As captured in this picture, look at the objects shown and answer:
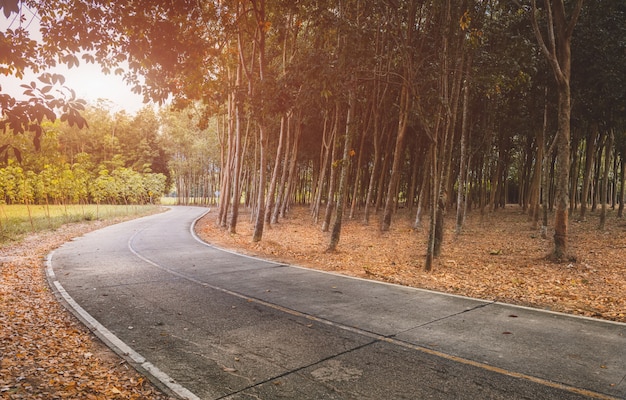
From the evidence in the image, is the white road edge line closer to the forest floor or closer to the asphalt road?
the asphalt road

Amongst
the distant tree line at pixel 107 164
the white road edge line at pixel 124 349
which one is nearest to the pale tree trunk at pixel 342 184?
the white road edge line at pixel 124 349

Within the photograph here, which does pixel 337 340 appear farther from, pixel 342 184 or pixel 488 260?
pixel 342 184

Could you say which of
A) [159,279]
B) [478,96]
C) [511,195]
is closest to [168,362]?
[159,279]

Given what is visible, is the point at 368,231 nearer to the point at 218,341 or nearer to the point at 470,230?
the point at 470,230

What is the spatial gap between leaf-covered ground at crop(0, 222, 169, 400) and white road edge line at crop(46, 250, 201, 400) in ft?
0.42

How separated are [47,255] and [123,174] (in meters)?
37.8

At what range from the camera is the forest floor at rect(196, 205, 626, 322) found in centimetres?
928

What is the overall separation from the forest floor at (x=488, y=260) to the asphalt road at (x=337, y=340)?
1258mm

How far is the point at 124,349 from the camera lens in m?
5.94

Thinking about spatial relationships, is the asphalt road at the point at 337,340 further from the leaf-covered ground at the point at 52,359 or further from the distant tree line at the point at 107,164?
the distant tree line at the point at 107,164

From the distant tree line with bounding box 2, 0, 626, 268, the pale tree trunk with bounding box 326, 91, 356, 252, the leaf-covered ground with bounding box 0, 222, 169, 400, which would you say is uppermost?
the distant tree line with bounding box 2, 0, 626, 268

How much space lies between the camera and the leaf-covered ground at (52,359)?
184 inches

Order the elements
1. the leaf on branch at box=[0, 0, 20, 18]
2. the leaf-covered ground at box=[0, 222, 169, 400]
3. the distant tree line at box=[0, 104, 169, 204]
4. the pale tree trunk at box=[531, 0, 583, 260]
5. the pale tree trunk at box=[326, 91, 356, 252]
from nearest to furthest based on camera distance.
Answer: the leaf on branch at box=[0, 0, 20, 18], the leaf-covered ground at box=[0, 222, 169, 400], the pale tree trunk at box=[531, 0, 583, 260], the pale tree trunk at box=[326, 91, 356, 252], the distant tree line at box=[0, 104, 169, 204]

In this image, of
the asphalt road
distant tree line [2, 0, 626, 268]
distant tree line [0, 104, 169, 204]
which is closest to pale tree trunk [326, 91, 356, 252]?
distant tree line [2, 0, 626, 268]
